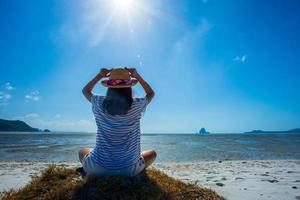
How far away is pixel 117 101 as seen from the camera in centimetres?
364

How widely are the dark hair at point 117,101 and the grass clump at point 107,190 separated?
1.15m

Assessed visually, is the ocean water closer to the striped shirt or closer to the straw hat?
the striped shirt

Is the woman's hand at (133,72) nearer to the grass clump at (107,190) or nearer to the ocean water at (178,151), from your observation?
the grass clump at (107,190)

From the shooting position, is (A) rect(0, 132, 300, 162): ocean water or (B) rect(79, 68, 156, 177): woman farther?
(A) rect(0, 132, 300, 162): ocean water

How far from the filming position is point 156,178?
4.77 meters

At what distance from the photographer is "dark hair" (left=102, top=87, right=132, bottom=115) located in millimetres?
3639

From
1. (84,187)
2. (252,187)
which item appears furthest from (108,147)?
(252,187)

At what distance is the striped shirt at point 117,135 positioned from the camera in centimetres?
391

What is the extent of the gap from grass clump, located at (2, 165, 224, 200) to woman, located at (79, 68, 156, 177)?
0.72ft

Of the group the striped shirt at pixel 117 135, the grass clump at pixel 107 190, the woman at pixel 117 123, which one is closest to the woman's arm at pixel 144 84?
the woman at pixel 117 123

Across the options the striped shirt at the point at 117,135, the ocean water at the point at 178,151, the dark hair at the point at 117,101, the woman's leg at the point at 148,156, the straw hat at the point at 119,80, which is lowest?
the ocean water at the point at 178,151

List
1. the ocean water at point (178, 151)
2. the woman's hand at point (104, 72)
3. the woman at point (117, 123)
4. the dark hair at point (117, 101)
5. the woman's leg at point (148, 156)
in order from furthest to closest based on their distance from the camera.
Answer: the ocean water at point (178, 151), the woman's leg at point (148, 156), the woman's hand at point (104, 72), the woman at point (117, 123), the dark hair at point (117, 101)

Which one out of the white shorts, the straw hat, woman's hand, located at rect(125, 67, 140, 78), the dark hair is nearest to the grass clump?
the white shorts

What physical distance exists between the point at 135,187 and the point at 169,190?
572mm
